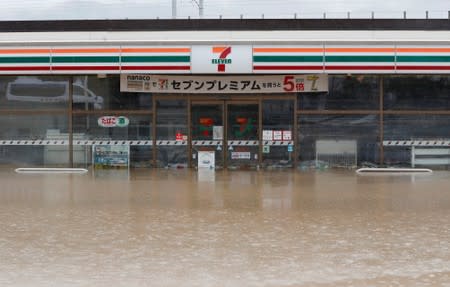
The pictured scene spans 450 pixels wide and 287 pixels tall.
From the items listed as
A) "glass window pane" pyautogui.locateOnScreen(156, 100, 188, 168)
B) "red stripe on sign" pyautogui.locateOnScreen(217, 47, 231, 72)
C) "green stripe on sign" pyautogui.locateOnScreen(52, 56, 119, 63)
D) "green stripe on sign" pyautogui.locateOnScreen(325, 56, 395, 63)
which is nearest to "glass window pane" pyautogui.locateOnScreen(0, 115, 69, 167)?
"green stripe on sign" pyautogui.locateOnScreen(52, 56, 119, 63)

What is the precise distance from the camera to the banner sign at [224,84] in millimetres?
21109

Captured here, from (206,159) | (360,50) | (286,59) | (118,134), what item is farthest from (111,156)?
(360,50)

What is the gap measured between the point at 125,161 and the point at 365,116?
7363 millimetres

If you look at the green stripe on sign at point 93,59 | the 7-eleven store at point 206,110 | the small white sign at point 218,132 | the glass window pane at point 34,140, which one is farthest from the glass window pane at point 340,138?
the glass window pane at point 34,140

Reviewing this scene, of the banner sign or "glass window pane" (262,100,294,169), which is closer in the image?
the banner sign

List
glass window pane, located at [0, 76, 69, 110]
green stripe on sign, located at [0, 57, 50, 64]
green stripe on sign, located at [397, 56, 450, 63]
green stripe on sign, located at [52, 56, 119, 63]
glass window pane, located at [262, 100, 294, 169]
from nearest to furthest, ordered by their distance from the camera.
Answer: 1. green stripe on sign, located at [397, 56, 450, 63]
2. green stripe on sign, located at [52, 56, 119, 63]
3. green stripe on sign, located at [0, 57, 50, 64]
4. glass window pane, located at [262, 100, 294, 169]
5. glass window pane, located at [0, 76, 69, 110]

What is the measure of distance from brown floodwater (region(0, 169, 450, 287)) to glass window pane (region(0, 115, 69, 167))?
491 centimetres

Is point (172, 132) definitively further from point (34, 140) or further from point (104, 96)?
point (34, 140)

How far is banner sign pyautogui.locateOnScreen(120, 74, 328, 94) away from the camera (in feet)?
69.3

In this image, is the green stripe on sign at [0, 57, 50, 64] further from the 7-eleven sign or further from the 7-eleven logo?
the 7-eleven logo

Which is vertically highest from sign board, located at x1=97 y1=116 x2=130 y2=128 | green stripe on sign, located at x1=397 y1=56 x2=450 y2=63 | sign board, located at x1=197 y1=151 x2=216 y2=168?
green stripe on sign, located at x1=397 y1=56 x2=450 y2=63

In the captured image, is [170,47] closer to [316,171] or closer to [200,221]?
[316,171]

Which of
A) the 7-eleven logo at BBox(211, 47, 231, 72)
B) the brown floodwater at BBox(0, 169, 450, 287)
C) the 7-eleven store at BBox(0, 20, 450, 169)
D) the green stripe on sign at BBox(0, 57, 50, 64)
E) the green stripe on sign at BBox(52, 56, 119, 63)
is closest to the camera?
the brown floodwater at BBox(0, 169, 450, 287)

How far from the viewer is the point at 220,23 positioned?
72.8 feet
